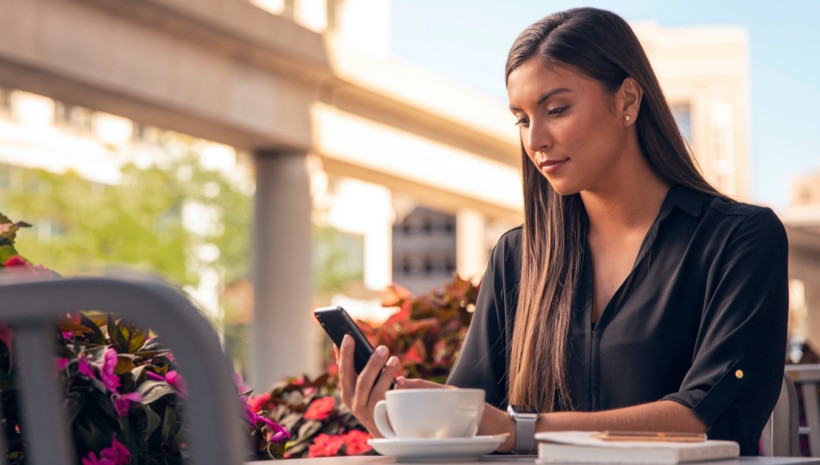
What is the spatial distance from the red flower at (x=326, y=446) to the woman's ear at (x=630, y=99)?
1684 mm

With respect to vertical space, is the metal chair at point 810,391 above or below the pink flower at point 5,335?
below

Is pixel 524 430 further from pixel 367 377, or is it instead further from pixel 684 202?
pixel 684 202

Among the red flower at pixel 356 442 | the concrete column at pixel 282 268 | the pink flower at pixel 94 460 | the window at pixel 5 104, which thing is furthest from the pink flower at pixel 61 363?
the window at pixel 5 104

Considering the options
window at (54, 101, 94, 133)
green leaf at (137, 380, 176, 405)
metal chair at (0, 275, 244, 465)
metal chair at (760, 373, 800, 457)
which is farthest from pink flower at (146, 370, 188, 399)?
window at (54, 101, 94, 133)

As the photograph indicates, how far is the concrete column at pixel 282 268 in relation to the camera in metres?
15.2

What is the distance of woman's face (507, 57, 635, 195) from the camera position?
2.58 m

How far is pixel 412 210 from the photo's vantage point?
8988 cm

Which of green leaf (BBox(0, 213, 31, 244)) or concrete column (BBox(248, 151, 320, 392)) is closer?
green leaf (BBox(0, 213, 31, 244))

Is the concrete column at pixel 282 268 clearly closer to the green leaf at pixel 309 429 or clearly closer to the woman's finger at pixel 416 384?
the green leaf at pixel 309 429

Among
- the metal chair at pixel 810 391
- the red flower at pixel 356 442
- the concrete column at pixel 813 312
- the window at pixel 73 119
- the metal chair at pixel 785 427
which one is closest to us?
the metal chair at pixel 785 427

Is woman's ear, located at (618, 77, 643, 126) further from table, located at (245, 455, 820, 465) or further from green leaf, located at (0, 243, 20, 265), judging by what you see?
green leaf, located at (0, 243, 20, 265)

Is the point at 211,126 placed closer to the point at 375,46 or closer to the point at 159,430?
the point at 159,430

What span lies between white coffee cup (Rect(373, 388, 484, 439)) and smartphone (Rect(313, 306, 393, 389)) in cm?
36

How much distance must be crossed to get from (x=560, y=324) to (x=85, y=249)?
30447mm
